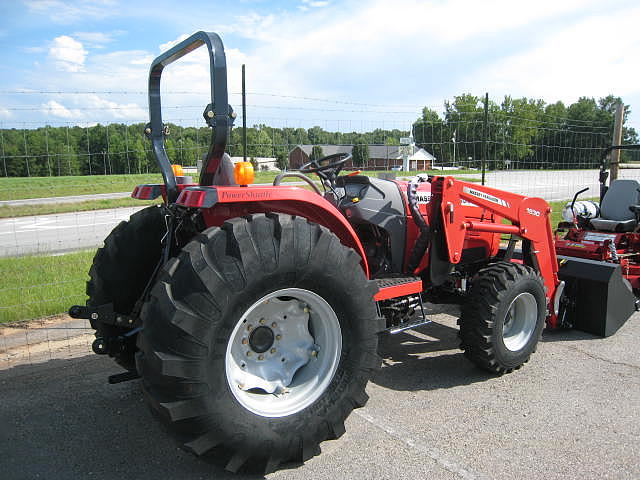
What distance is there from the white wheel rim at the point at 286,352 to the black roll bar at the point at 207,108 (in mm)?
819

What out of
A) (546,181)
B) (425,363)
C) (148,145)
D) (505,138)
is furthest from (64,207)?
(546,181)

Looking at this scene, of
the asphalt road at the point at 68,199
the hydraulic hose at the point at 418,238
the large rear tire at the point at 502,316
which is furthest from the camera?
the asphalt road at the point at 68,199

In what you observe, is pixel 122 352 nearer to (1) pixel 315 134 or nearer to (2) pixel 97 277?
(2) pixel 97 277

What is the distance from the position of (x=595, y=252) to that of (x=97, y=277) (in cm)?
548

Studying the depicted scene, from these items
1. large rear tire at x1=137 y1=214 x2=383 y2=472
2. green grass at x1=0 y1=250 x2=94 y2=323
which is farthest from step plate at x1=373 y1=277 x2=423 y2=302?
green grass at x1=0 y1=250 x2=94 y2=323

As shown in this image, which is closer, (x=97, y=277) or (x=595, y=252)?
(x=97, y=277)

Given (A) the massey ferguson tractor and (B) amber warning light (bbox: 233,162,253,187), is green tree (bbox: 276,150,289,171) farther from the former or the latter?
(B) amber warning light (bbox: 233,162,253,187)

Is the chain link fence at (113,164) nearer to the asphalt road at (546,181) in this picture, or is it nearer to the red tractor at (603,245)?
the asphalt road at (546,181)

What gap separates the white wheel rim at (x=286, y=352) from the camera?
8.75 feet

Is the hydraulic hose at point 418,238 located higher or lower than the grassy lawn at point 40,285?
higher

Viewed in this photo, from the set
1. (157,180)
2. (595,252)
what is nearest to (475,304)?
(595,252)

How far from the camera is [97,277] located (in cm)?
336

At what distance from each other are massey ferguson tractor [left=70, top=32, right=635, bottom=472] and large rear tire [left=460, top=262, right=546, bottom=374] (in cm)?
1

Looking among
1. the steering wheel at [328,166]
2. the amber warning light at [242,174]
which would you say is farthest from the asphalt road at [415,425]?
the steering wheel at [328,166]
